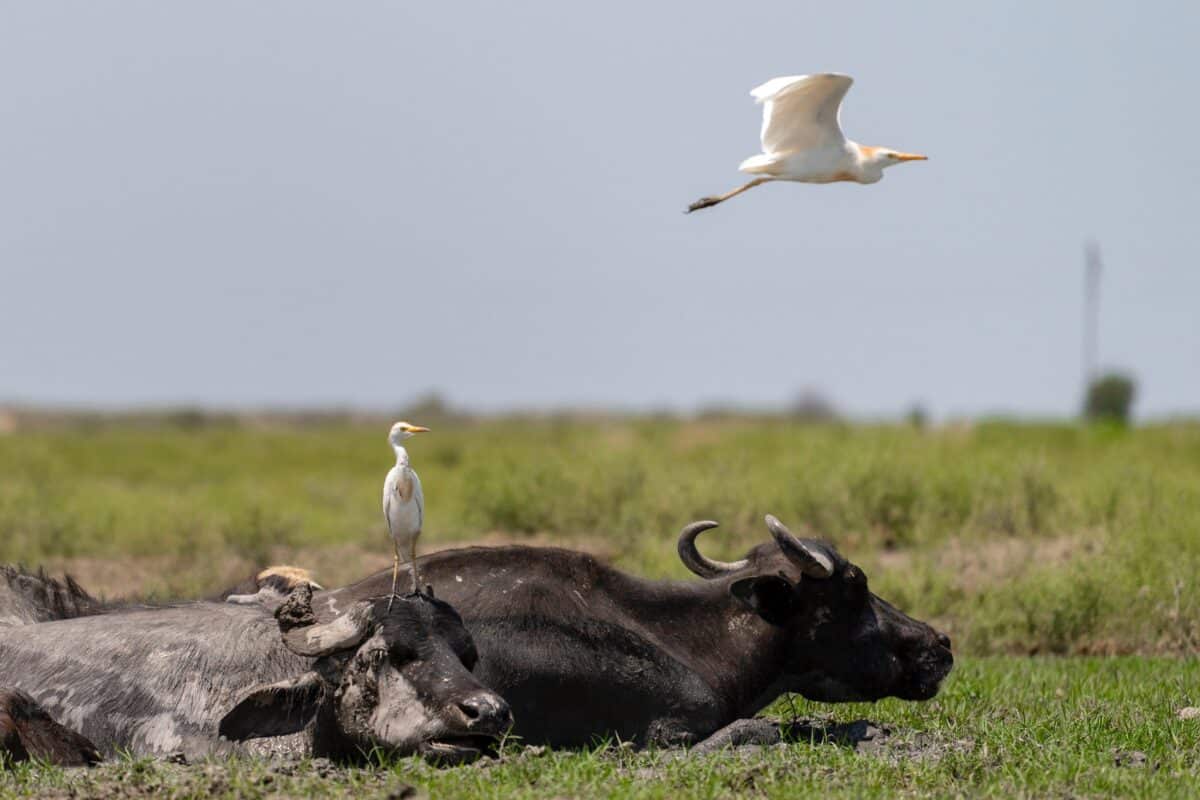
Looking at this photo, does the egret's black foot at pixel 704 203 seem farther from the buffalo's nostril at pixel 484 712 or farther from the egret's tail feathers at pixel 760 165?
the buffalo's nostril at pixel 484 712

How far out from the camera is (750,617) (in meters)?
8.59

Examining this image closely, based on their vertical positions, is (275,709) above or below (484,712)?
below

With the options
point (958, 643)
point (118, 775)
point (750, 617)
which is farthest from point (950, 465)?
point (118, 775)

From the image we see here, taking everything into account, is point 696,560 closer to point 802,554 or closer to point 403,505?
point 802,554

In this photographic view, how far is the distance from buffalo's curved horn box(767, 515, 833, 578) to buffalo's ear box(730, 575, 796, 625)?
0.49 feet

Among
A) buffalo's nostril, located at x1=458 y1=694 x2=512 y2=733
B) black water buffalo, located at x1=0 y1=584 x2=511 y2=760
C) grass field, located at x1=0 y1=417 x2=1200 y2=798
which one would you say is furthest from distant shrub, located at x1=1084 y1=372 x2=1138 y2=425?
buffalo's nostril, located at x1=458 y1=694 x2=512 y2=733

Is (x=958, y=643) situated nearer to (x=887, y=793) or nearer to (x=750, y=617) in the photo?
(x=750, y=617)

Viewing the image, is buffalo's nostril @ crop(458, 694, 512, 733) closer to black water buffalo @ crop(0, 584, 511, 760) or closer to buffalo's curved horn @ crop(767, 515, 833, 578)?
black water buffalo @ crop(0, 584, 511, 760)

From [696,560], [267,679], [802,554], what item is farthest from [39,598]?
[802,554]

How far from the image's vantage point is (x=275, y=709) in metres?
7.30

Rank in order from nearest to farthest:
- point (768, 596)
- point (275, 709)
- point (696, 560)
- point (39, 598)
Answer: point (275, 709), point (768, 596), point (39, 598), point (696, 560)

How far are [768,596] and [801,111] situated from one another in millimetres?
2463

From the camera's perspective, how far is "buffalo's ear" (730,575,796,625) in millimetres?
8508

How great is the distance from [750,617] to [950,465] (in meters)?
10.6
